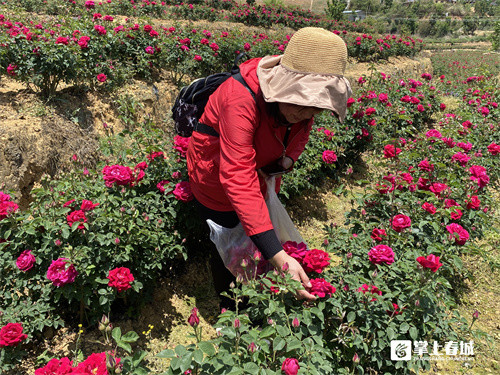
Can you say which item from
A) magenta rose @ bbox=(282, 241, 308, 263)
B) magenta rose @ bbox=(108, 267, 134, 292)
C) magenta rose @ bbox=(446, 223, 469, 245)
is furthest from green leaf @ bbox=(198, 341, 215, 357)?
magenta rose @ bbox=(446, 223, 469, 245)

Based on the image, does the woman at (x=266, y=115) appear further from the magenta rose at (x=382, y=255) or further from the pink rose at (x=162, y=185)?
the pink rose at (x=162, y=185)

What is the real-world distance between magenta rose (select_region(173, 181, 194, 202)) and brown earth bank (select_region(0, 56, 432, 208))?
103cm

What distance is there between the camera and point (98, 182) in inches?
88.7

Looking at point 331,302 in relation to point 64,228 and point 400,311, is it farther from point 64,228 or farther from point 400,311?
point 64,228

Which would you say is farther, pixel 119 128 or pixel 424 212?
pixel 119 128

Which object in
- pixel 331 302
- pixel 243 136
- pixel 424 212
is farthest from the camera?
pixel 424 212

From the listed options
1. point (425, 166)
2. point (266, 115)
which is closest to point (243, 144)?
point (266, 115)

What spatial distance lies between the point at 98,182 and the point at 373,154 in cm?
409

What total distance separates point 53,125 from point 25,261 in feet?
7.32

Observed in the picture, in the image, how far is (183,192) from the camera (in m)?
2.18

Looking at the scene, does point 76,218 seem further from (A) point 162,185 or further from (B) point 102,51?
(B) point 102,51

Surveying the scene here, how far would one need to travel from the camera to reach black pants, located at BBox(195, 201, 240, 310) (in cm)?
194

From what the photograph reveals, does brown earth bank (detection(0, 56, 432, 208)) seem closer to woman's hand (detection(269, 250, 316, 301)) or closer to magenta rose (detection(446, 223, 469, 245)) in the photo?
woman's hand (detection(269, 250, 316, 301))

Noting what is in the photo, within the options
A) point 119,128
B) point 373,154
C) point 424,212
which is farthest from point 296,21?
point 424,212
